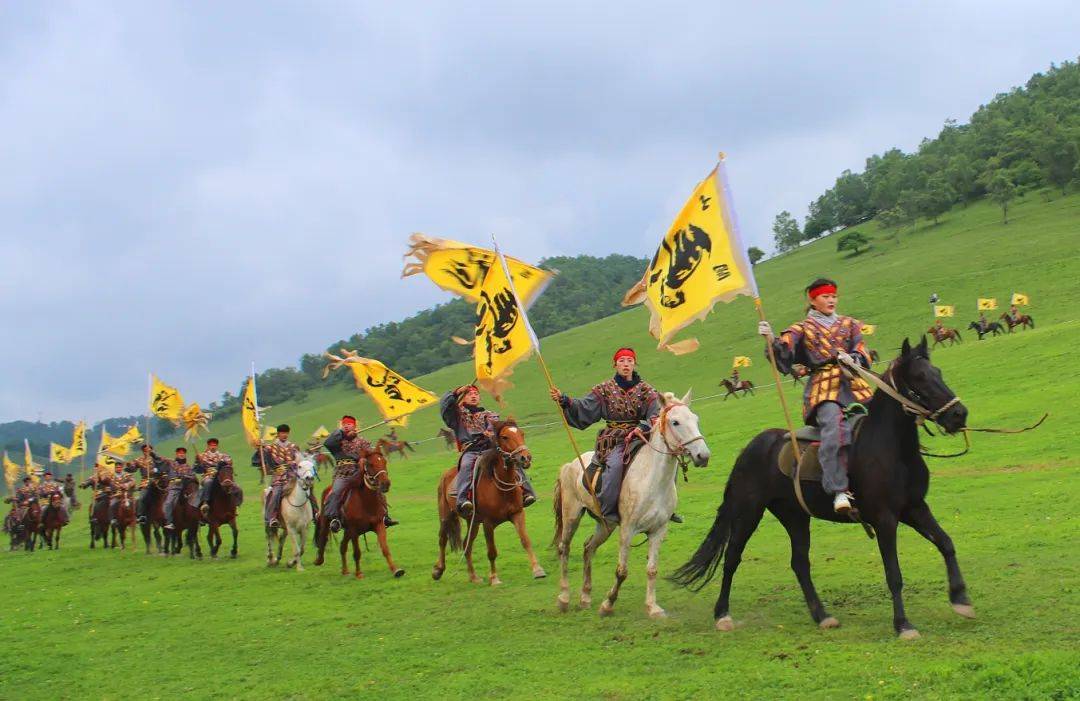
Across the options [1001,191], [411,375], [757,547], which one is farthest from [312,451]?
[411,375]

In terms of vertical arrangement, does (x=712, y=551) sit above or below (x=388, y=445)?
below

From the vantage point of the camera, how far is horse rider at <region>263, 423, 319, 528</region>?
20438 mm

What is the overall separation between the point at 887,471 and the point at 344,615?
8161 millimetres

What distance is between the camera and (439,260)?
46.4ft

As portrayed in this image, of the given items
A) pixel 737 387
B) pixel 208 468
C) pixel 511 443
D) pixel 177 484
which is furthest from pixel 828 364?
pixel 737 387

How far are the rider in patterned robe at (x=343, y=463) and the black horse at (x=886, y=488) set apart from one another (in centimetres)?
918

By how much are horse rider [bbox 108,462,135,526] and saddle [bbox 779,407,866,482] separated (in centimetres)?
2474

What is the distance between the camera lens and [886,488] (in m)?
8.96

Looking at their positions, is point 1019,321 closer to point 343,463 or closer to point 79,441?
point 343,463

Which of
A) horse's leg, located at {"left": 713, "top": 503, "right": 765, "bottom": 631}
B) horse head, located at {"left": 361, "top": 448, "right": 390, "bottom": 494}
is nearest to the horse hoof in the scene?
horse's leg, located at {"left": 713, "top": 503, "right": 765, "bottom": 631}

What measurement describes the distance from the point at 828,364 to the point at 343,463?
37.0 ft

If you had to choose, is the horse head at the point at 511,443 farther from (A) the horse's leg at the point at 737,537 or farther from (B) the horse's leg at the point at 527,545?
(A) the horse's leg at the point at 737,537

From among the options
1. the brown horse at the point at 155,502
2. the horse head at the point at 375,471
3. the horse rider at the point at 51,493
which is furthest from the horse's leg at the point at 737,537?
the horse rider at the point at 51,493

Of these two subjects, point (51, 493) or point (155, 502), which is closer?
point (155, 502)
